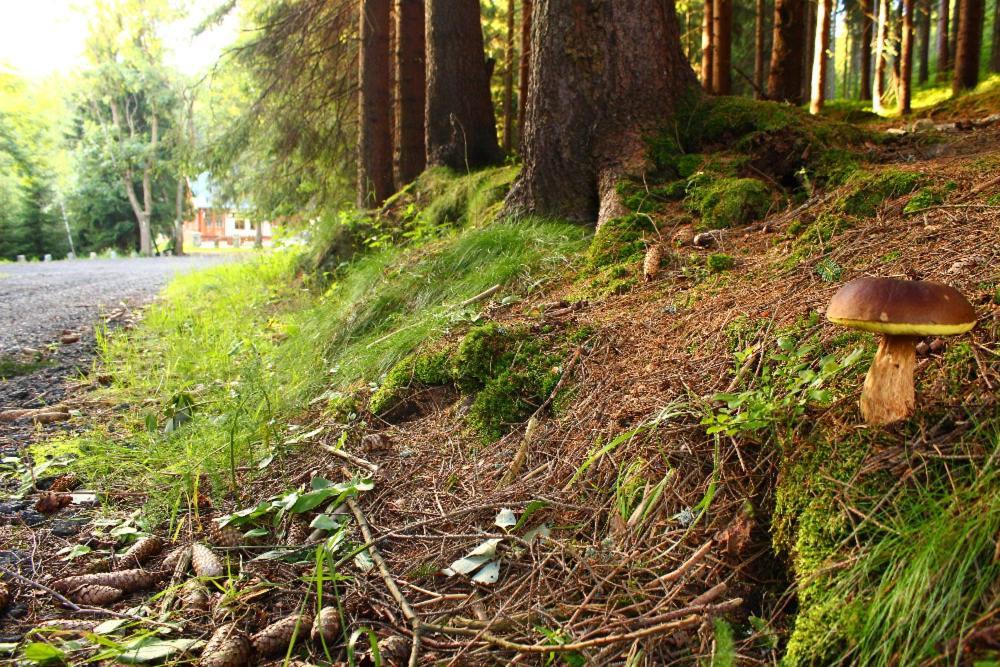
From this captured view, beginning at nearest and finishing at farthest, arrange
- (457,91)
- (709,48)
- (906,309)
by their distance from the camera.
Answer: (906,309), (457,91), (709,48)

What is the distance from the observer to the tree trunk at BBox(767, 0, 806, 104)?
956cm

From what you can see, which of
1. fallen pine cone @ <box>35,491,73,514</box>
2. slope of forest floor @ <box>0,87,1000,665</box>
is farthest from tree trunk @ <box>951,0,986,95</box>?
fallen pine cone @ <box>35,491,73,514</box>

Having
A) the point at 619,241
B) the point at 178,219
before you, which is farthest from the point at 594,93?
the point at 178,219

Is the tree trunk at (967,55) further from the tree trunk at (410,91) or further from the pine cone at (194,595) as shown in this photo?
the pine cone at (194,595)

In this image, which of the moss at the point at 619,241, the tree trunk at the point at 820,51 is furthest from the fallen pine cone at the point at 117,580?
the tree trunk at the point at 820,51

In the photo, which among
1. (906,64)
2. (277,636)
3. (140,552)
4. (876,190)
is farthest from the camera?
(906,64)

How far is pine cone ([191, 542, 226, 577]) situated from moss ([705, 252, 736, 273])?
8.19ft

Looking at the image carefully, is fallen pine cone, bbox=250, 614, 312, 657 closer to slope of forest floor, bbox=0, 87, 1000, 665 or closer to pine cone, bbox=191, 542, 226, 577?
slope of forest floor, bbox=0, 87, 1000, 665

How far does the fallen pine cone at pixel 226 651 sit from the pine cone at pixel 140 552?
2.30ft

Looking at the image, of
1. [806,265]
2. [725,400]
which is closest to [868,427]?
[725,400]

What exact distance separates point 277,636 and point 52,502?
63.5 inches

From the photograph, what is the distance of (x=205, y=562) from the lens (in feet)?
6.92

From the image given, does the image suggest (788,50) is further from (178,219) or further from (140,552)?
(178,219)

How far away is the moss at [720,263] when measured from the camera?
3021mm
